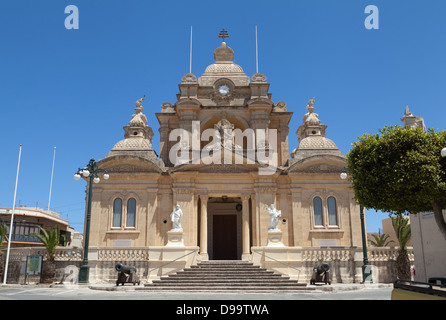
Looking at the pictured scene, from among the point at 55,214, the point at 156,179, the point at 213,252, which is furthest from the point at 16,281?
the point at 55,214

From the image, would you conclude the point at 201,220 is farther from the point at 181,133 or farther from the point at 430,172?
the point at 430,172

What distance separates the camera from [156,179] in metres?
30.7

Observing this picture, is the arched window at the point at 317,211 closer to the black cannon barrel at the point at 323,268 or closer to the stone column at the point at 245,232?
the stone column at the point at 245,232

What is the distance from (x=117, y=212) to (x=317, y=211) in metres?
15.6

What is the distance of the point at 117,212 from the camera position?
3066 cm

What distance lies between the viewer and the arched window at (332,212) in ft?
100

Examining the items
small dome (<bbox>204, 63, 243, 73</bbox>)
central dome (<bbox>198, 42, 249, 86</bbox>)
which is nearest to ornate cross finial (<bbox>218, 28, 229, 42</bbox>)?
central dome (<bbox>198, 42, 249, 86</bbox>)

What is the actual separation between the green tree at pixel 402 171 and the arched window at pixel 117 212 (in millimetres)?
19815

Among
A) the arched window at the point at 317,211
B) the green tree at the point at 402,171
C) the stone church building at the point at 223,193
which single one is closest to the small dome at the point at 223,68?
the stone church building at the point at 223,193

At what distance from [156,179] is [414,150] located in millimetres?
20137

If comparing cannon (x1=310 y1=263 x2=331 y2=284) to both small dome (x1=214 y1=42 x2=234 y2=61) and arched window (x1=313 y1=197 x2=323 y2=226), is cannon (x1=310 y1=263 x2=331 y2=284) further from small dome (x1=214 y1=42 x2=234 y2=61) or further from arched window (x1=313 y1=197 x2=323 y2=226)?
small dome (x1=214 y1=42 x2=234 y2=61)

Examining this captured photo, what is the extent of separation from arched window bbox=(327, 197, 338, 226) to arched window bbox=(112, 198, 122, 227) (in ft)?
53.5

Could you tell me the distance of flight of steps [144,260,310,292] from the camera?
19969mm

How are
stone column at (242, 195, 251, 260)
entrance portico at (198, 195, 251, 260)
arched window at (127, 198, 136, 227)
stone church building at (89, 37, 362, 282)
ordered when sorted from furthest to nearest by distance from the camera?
entrance portico at (198, 195, 251, 260) → arched window at (127, 198, 136, 227) → stone church building at (89, 37, 362, 282) → stone column at (242, 195, 251, 260)
